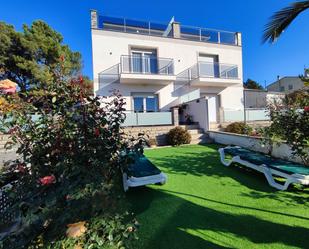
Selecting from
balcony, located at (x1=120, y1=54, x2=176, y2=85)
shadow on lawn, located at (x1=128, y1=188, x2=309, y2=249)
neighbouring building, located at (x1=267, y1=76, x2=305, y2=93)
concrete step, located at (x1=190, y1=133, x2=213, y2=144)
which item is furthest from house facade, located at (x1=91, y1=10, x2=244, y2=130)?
neighbouring building, located at (x1=267, y1=76, x2=305, y2=93)

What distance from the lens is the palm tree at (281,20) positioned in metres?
4.00

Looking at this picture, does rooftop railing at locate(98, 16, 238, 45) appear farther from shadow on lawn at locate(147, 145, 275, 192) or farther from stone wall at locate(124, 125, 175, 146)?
shadow on lawn at locate(147, 145, 275, 192)

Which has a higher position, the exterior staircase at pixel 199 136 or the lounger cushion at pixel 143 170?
the exterior staircase at pixel 199 136

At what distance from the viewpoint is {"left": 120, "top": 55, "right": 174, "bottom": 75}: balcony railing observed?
47.2ft

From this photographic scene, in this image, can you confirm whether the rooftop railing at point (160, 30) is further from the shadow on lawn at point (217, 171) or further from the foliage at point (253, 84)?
the foliage at point (253, 84)

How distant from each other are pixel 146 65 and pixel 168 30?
15.4 ft

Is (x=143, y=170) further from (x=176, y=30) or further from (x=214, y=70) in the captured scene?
(x=176, y=30)

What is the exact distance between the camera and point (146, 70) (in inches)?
586

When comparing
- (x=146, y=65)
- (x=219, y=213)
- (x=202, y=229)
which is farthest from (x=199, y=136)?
(x=202, y=229)

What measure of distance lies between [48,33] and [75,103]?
2121cm

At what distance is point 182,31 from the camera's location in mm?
17250

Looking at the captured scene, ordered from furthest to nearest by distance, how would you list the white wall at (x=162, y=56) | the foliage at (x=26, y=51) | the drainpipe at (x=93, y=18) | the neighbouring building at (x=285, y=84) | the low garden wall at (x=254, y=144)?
the neighbouring building at (x=285, y=84), the foliage at (x=26, y=51), the white wall at (x=162, y=56), the drainpipe at (x=93, y=18), the low garden wall at (x=254, y=144)

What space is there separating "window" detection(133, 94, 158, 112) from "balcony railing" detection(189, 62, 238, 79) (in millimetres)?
3766

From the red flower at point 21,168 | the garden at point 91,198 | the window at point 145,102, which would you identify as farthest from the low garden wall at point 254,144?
the red flower at point 21,168
